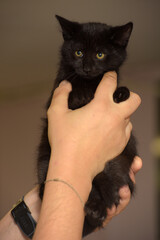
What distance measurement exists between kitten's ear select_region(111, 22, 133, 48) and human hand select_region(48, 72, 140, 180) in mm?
238

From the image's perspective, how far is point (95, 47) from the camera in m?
1.29

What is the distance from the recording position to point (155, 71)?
357 cm

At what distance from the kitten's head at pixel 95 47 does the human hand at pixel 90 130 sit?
0.12m

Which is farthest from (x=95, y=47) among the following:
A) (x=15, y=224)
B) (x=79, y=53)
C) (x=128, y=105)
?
(x=15, y=224)

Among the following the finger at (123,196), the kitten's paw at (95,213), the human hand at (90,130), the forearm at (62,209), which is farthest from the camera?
the finger at (123,196)

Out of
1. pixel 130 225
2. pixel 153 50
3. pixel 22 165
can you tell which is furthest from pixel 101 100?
pixel 22 165

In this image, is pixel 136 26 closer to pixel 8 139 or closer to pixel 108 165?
pixel 108 165

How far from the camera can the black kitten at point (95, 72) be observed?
1185 millimetres

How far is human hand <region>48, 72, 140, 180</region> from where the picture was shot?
3.11 feet

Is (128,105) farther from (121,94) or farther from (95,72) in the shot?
(95,72)

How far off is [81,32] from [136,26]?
5.74 ft

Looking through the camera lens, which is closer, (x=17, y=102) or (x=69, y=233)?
(x=69, y=233)

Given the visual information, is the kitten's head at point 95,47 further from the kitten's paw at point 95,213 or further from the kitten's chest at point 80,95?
the kitten's paw at point 95,213

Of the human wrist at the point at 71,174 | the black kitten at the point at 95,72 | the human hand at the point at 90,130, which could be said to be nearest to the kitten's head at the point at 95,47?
the black kitten at the point at 95,72
